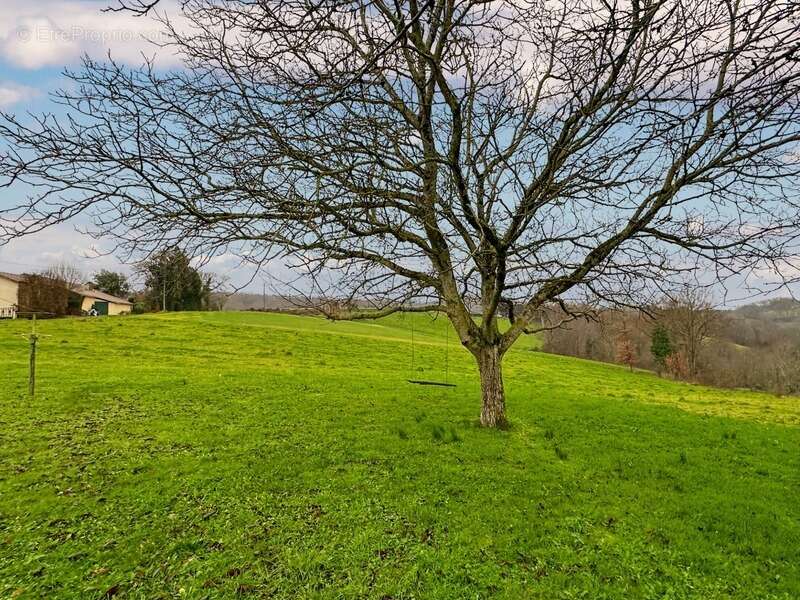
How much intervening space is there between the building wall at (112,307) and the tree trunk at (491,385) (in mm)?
40964

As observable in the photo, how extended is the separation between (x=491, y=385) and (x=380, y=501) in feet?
10.7

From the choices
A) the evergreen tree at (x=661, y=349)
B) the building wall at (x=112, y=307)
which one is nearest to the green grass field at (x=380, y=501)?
the evergreen tree at (x=661, y=349)

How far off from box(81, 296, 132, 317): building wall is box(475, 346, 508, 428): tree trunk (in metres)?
41.0

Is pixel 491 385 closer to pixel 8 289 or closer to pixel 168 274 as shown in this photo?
pixel 168 274

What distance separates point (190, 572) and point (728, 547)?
4.59m

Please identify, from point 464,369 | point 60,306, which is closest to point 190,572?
point 464,369

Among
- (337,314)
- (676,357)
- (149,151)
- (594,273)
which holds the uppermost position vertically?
(149,151)

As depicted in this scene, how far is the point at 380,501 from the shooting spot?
4703 millimetres

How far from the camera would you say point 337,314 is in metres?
6.88

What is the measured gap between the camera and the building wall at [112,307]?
40875 mm

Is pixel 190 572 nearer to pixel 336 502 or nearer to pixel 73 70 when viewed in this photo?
pixel 336 502

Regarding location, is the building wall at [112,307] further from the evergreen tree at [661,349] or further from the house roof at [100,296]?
the evergreen tree at [661,349]

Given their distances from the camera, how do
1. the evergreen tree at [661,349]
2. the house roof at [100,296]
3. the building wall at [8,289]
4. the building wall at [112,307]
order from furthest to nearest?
the house roof at [100,296] → the building wall at [112,307] → the building wall at [8,289] → the evergreen tree at [661,349]

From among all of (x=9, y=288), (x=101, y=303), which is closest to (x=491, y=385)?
(x=9, y=288)
